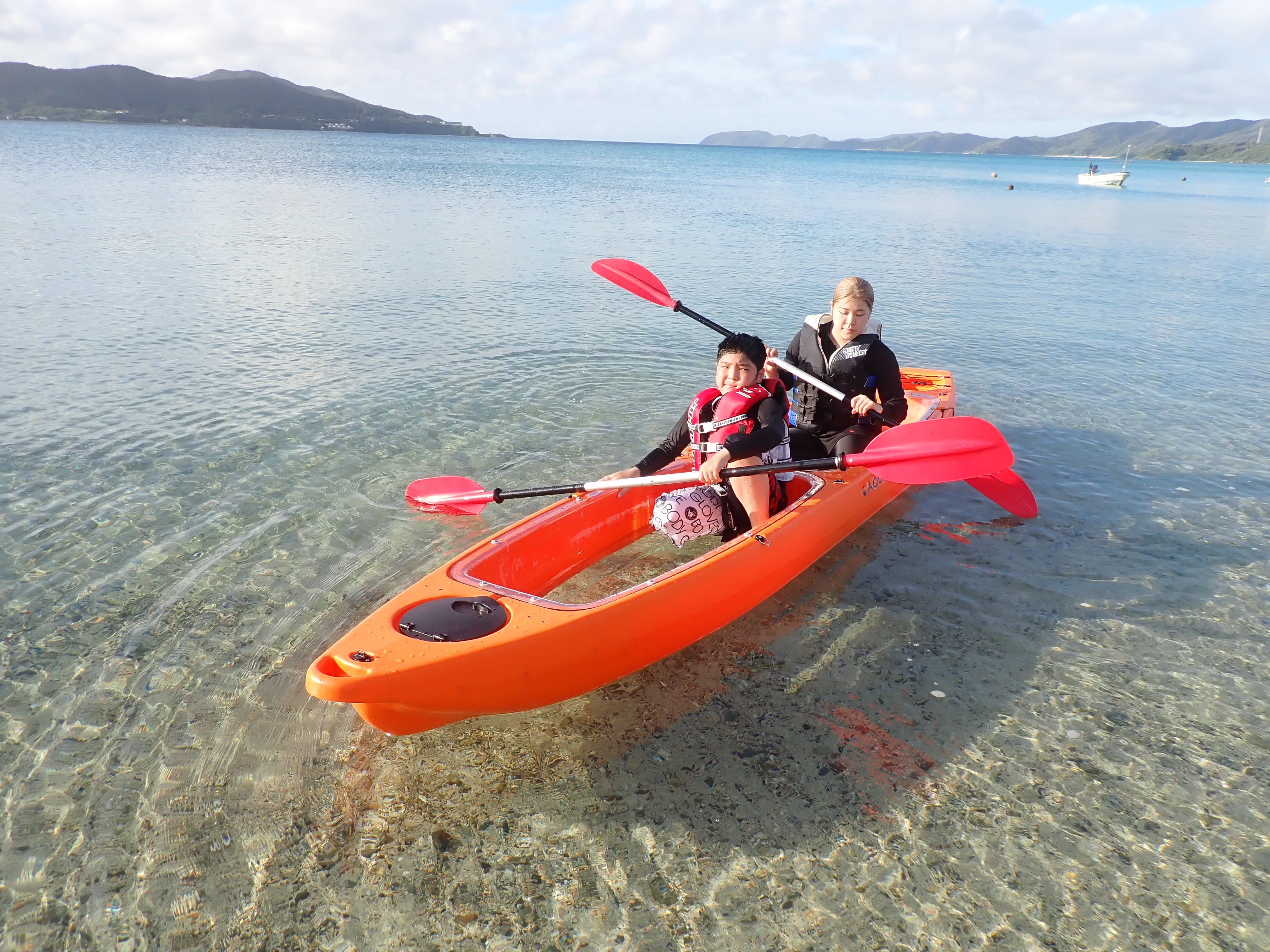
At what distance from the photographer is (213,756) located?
3344 mm

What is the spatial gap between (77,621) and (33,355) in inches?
230

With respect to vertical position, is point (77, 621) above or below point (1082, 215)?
below

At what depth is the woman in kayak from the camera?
529cm

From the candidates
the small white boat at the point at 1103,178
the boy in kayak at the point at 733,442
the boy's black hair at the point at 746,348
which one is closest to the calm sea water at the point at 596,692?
the boy in kayak at the point at 733,442

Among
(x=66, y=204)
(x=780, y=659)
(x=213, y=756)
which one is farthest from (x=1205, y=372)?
(x=66, y=204)

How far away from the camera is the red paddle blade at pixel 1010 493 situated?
589 centimetres

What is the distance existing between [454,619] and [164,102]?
135294mm

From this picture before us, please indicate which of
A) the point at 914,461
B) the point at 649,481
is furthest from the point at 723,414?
the point at 914,461

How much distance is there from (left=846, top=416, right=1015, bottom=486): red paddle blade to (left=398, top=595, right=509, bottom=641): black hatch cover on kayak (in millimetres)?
2111

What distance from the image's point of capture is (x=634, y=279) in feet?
23.5

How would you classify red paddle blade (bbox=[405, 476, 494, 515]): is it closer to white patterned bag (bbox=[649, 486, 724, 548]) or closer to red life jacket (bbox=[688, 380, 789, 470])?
white patterned bag (bbox=[649, 486, 724, 548])

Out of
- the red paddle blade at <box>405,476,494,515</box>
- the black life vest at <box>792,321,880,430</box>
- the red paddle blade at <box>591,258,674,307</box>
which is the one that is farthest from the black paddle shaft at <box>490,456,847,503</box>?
the red paddle blade at <box>591,258,674,307</box>

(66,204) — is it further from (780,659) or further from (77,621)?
(780,659)

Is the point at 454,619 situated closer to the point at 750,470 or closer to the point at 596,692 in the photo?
the point at 596,692
